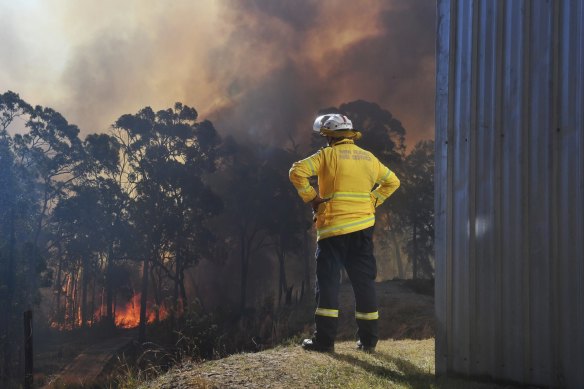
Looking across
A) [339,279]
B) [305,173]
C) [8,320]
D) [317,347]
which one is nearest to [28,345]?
[317,347]

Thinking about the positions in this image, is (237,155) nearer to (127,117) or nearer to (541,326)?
(127,117)

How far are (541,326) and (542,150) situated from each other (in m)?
1.26

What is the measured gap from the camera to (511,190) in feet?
13.4

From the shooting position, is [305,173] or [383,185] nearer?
[305,173]

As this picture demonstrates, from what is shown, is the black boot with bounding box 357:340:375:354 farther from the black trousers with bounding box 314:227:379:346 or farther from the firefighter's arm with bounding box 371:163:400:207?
the firefighter's arm with bounding box 371:163:400:207

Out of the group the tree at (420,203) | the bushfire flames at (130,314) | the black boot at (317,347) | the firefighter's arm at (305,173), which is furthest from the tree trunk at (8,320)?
the firefighter's arm at (305,173)

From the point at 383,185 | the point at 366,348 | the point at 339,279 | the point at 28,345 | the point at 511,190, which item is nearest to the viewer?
the point at 511,190

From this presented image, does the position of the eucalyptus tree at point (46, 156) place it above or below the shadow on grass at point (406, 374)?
above

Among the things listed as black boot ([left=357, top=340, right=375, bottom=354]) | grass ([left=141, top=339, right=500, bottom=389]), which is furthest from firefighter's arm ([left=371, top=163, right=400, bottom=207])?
grass ([left=141, top=339, right=500, bottom=389])

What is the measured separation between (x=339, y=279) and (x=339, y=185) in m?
0.88

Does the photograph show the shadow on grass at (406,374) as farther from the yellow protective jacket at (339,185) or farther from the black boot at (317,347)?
the yellow protective jacket at (339,185)

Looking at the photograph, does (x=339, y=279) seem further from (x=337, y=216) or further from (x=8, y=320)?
(x=8, y=320)

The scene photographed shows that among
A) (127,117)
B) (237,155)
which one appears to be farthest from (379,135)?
(127,117)

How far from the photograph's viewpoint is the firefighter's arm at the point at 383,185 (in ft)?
18.3
